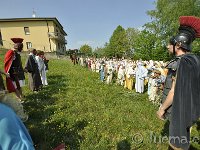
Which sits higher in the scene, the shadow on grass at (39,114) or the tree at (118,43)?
the tree at (118,43)

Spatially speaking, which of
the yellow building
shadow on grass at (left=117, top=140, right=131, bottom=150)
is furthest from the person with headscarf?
the yellow building

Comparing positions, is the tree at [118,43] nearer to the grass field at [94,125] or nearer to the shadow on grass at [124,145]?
the grass field at [94,125]

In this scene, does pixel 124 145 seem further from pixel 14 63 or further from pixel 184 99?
pixel 14 63

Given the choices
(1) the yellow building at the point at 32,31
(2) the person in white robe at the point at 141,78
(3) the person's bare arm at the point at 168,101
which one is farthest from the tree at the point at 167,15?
(3) the person's bare arm at the point at 168,101

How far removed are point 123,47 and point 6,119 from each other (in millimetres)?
66191

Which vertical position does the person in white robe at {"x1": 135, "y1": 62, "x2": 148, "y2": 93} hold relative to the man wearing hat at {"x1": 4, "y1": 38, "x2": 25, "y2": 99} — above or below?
below

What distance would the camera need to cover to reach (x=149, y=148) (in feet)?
15.4

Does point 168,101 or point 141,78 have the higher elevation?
point 168,101

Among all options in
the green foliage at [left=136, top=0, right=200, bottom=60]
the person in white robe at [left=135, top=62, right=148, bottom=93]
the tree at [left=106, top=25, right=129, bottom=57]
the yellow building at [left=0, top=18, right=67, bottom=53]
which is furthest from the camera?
the tree at [left=106, top=25, right=129, bottom=57]

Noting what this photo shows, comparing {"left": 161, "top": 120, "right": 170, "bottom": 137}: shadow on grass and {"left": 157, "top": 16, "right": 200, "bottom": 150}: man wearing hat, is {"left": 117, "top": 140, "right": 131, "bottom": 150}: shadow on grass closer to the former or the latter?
{"left": 161, "top": 120, "right": 170, "bottom": 137}: shadow on grass

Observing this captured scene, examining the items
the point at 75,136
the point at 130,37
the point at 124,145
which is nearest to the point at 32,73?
the point at 75,136

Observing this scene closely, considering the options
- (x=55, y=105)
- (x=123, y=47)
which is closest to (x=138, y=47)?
(x=123, y=47)

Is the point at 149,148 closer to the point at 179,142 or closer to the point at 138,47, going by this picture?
the point at 179,142

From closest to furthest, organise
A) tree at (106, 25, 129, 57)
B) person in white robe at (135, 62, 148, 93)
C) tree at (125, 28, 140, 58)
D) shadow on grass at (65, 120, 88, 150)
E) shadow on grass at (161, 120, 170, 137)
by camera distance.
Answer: shadow on grass at (65, 120, 88, 150), shadow on grass at (161, 120, 170, 137), person in white robe at (135, 62, 148, 93), tree at (125, 28, 140, 58), tree at (106, 25, 129, 57)
